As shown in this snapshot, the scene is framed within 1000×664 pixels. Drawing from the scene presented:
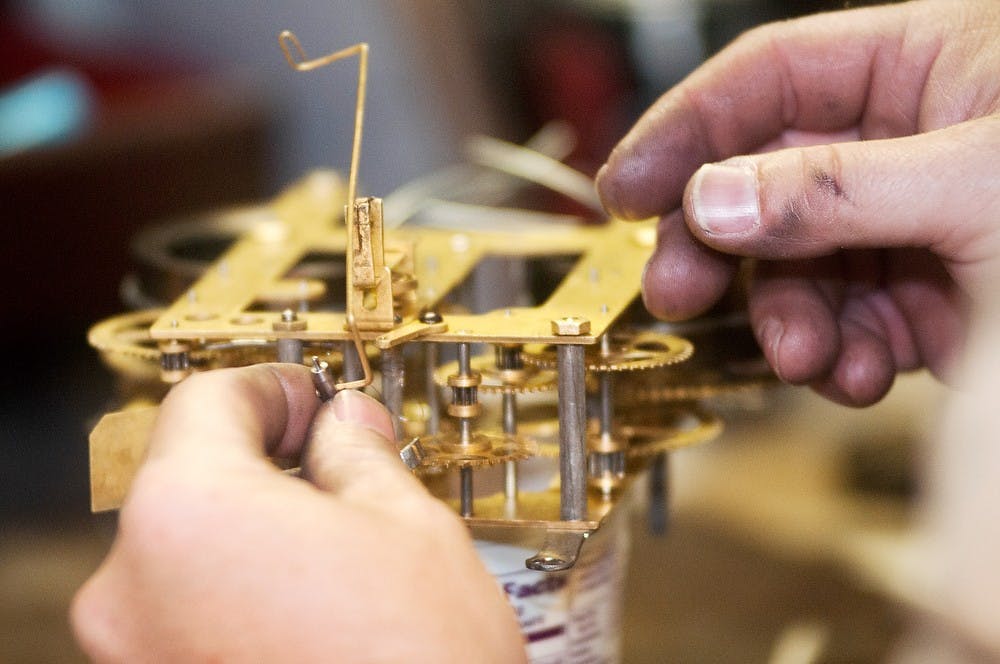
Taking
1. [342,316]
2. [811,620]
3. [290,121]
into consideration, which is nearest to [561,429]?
[342,316]

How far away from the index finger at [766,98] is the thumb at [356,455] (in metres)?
0.33

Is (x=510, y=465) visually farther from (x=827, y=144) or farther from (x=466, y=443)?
(x=827, y=144)

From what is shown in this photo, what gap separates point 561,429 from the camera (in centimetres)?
58

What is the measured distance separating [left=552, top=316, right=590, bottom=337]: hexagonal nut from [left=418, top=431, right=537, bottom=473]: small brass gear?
0.22 feet

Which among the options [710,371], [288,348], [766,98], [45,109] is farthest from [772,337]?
[45,109]

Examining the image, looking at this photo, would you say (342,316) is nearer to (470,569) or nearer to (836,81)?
(470,569)

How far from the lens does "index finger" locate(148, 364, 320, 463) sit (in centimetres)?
43

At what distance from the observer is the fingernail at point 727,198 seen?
59 cm

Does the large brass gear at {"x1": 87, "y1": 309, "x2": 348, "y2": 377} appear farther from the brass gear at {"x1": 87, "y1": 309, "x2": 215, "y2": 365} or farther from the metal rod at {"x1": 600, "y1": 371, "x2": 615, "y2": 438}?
the metal rod at {"x1": 600, "y1": 371, "x2": 615, "y2": 438}

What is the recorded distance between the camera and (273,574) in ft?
1.28

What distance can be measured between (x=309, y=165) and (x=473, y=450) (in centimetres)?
165

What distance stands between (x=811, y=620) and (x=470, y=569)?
710 millimetres

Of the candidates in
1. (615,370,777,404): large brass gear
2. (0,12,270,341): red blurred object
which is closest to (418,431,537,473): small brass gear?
(615,370,777,404): large brass gear

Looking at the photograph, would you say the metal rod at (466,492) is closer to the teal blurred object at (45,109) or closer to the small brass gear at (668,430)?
the small brass gear at (668,430)
